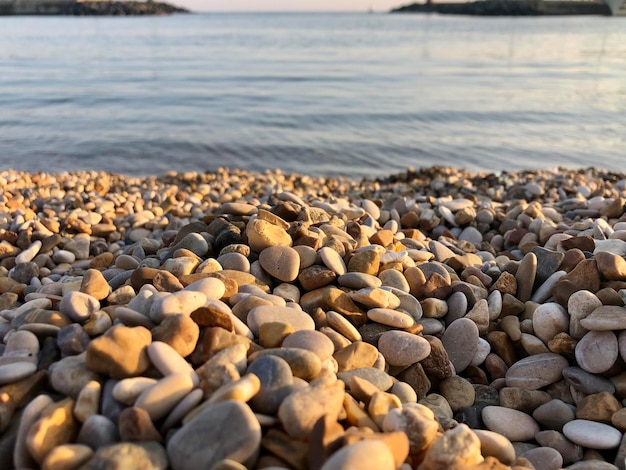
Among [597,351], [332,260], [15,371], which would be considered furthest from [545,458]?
[15,371]

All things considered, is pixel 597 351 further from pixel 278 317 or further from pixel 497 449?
pixel 278 317

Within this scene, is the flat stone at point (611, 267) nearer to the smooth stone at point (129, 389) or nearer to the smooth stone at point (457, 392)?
the smooth stone at point (457, 392)

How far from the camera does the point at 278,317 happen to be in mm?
1772

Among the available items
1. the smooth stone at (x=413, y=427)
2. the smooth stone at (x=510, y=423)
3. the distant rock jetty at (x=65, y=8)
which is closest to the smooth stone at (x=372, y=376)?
the smooth stone at (x=413, y=427)

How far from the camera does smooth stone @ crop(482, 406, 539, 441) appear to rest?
69.2 inches

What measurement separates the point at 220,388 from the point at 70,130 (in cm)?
999

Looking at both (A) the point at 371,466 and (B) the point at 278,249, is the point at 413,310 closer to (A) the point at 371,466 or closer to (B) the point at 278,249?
(B) the point at 278,249

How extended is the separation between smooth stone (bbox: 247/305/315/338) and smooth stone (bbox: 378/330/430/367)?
290 millimetres

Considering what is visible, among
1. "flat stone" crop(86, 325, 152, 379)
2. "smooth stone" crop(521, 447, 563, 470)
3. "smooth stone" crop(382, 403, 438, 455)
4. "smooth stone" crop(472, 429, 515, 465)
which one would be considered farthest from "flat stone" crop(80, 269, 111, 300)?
"smooth stone" crop(521, 447, 563, 470)

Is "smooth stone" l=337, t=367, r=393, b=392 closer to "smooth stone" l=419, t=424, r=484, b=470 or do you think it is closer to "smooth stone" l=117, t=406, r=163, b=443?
"smooth stone" l=419, t=424, r=484, b=470

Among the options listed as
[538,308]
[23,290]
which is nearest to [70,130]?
[23,290]

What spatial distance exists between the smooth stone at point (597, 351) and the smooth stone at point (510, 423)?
0.99ft

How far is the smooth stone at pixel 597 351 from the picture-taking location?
187 cm

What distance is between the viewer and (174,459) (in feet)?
3.93
